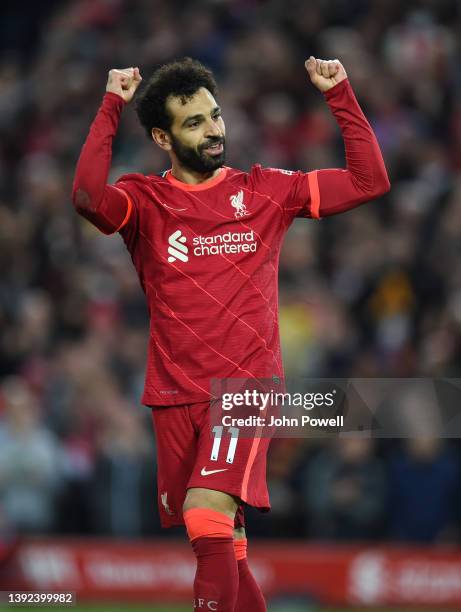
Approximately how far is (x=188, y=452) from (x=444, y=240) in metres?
5.54

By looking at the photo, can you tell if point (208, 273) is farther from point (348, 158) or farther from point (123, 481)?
point (123, 481)

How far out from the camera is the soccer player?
565 cm

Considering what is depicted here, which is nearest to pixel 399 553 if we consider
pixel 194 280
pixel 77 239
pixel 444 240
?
pixel 444 240

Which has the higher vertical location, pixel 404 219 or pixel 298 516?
pixel 404 219

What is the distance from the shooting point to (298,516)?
1039 cm

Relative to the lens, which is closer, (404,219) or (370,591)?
(370,591)

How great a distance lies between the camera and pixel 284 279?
440 inches

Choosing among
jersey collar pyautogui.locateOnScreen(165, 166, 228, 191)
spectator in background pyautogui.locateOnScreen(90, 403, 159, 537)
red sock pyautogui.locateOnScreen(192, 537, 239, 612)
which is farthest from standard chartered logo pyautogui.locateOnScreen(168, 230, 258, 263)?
spectator in background pyautogui.locateOnScreen(90, 403, 159, 537)

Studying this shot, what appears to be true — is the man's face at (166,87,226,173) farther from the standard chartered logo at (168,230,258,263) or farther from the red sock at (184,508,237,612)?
the red sock at (184,508,237,612)

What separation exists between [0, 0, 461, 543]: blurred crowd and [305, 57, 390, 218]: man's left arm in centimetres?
411

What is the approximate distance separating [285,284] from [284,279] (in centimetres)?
4

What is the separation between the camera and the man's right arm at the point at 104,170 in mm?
5562

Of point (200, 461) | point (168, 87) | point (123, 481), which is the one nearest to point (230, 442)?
point (200, 461)

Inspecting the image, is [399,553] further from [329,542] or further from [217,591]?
[217,591]
